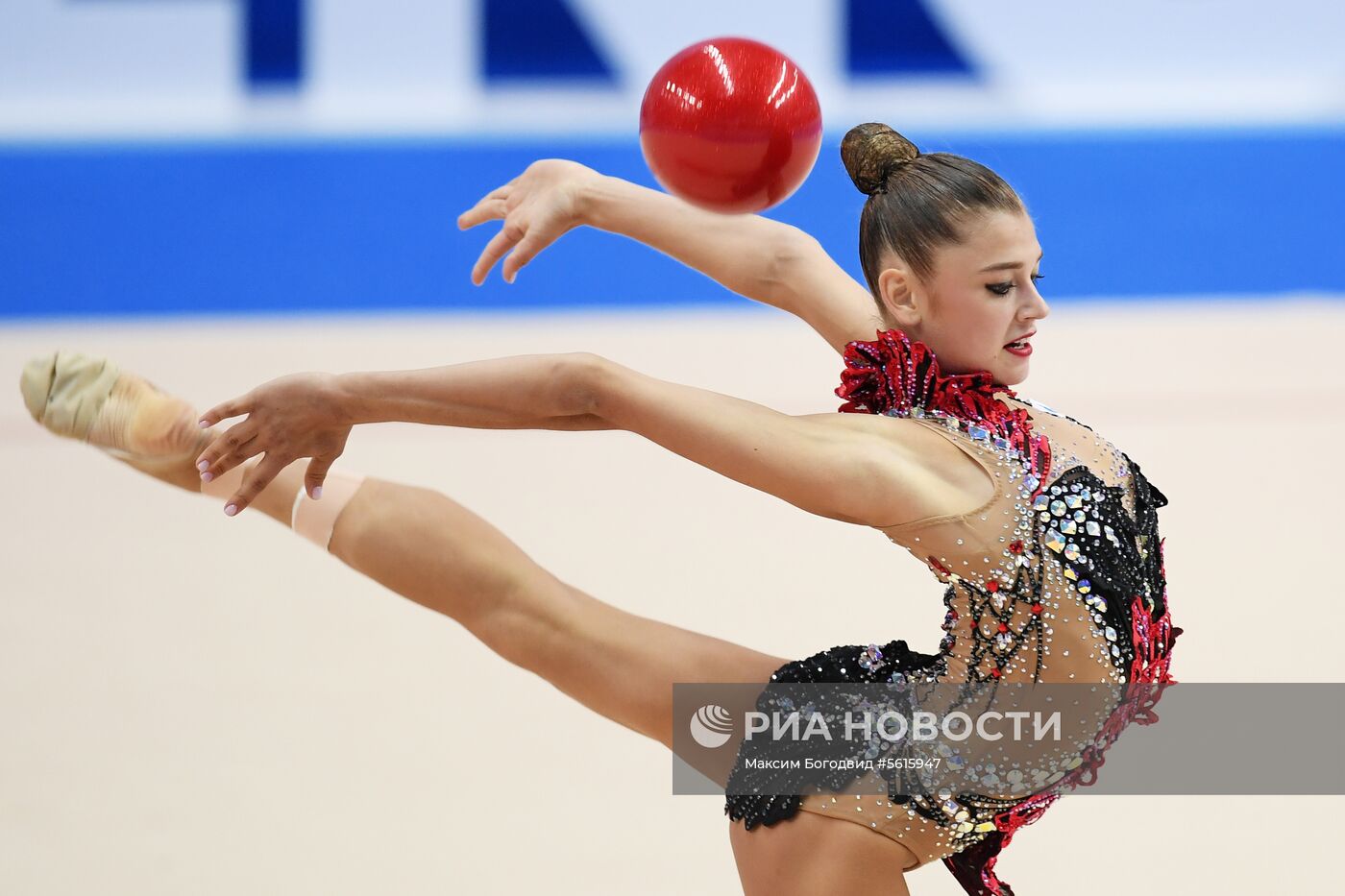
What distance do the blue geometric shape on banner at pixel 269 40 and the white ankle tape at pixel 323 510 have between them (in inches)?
149

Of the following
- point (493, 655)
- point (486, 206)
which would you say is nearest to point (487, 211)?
point (486, 206)

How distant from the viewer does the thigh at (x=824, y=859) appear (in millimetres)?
1598

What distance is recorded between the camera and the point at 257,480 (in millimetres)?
1613

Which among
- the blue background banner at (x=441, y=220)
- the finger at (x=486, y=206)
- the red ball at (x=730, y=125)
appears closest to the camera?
the red ball at (x=730, y=125)

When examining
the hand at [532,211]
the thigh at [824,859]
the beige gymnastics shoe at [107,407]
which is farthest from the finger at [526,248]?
the thigh at [824,859]

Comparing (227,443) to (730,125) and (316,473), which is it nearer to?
(316,473)

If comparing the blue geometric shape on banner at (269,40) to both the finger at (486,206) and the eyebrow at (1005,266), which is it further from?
the eyebrow at (1005,266)

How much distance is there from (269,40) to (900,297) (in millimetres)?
4263

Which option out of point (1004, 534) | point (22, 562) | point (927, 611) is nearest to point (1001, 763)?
point (1004, 534)

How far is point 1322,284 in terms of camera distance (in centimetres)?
513

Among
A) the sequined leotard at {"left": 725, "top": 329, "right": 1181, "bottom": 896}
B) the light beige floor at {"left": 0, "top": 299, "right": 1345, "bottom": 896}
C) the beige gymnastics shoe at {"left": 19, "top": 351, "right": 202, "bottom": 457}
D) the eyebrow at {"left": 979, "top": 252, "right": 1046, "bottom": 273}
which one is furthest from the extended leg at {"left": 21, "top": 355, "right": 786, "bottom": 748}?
the eyebrow at {"left": 979, "top": 252, "right": 1046, "bottom": 273}

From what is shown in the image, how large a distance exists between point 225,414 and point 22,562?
6.15ft

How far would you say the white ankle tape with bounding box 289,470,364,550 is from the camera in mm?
1910

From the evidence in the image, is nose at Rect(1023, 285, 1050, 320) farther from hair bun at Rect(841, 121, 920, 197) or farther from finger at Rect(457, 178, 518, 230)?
finger at Rect(457, 178, 518, 230)
